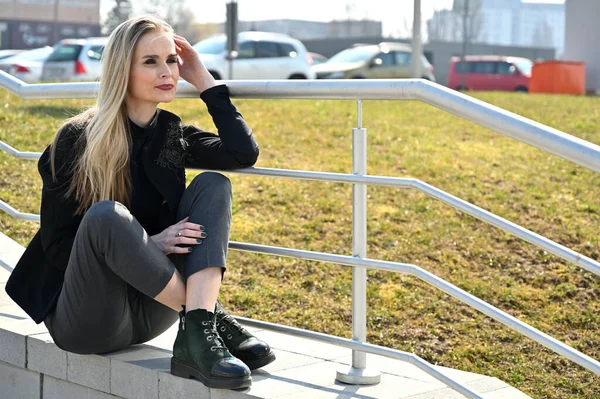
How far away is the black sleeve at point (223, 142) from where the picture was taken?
10.6ft

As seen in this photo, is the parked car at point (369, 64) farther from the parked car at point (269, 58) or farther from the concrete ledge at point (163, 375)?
the concrete ledge at point (163, 375)

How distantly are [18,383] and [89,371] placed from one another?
46 centimetres

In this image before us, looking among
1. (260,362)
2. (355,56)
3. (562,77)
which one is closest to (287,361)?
(260,362)

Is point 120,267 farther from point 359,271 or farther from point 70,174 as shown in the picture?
point 359,271

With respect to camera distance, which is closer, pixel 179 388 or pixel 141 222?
pixel 179 388

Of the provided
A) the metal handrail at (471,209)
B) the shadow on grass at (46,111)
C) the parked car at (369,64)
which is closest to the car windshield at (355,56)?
the parked car at (369,64)

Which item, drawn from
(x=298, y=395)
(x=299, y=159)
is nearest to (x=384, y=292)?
(x=298, y=395)

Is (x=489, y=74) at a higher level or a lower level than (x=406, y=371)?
higher

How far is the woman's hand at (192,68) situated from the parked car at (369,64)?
18109 millimetres

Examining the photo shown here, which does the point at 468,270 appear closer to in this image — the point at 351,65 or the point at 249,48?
the point at 249,48

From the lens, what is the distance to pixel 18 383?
350 cm

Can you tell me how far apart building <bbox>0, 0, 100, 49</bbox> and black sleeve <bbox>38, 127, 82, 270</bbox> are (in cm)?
5264

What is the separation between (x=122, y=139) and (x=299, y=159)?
4795 mm

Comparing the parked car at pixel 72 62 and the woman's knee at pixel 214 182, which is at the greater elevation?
the parked car at pixel 72 62
